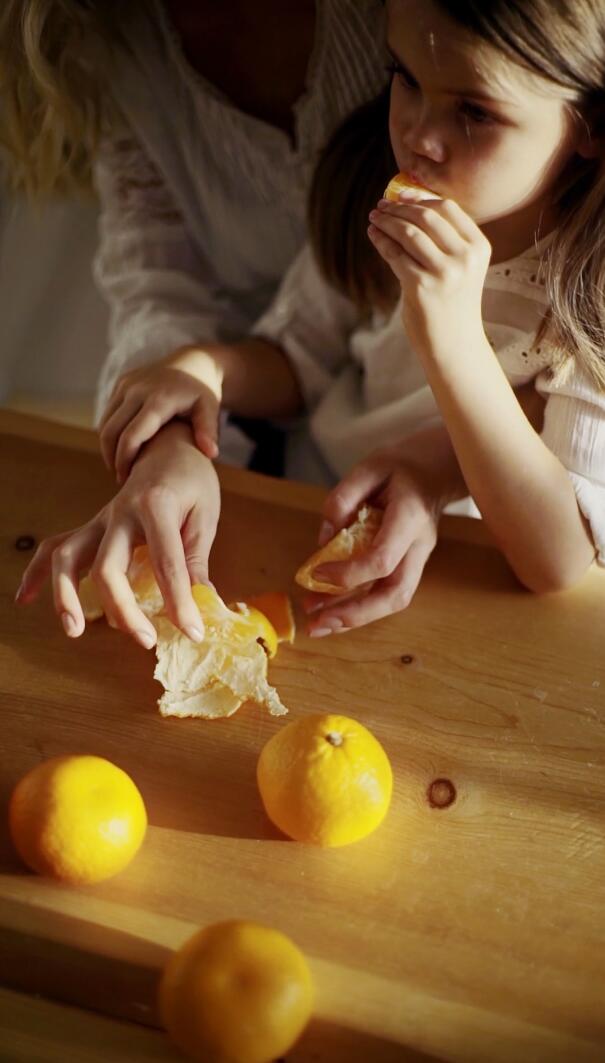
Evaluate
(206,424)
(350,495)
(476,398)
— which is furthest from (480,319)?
(206,424)

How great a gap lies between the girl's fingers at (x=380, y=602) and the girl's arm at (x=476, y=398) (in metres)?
0.09

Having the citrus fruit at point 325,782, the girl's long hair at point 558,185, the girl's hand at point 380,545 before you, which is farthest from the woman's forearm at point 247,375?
the citrus fruit at point 325,782

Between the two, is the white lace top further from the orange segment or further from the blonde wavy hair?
the orange segment

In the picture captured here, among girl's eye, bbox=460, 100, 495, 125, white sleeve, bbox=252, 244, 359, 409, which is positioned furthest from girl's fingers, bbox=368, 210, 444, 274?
white sleeve, bbox=252, 244, 359, 409

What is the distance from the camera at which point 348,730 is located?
2.56ft

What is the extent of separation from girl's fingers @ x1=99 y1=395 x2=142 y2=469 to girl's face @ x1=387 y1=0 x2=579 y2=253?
0.36 meters

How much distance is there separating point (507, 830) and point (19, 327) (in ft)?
4.99

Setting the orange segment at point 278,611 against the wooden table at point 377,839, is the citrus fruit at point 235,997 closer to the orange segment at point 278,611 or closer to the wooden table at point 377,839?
the wooden table at point 377,839

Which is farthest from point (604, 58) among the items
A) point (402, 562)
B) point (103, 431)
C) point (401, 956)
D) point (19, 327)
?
point (19, 327)

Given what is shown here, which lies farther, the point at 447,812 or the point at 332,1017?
the point at 447,812

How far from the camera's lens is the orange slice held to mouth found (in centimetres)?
89

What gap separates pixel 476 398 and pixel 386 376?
39 cm

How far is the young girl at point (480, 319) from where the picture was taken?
0.83 metres

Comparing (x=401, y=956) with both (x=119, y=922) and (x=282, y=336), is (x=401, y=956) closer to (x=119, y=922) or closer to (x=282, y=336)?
(x=119, y=922)
